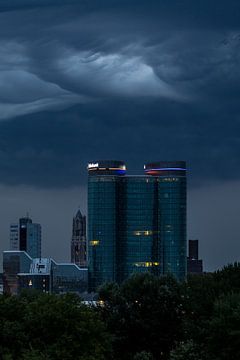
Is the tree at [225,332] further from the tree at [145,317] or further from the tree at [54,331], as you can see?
the tree at [145,317]

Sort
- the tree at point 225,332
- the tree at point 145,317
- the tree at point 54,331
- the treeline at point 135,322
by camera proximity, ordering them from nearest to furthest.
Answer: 1. the tree at point 225,332
2. the tree at point 54,331
3. the treeline at point 135,322
4. the tree at point 145,317

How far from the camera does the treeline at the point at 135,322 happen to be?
6744 cm

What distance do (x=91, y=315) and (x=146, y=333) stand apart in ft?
47.7

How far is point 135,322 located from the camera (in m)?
84.4

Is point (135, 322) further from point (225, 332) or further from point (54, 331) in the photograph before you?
point (225, 332)

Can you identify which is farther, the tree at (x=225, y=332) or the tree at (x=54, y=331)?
the tree at (x=54, y=331)

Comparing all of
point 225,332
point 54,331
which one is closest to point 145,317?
point 54,331

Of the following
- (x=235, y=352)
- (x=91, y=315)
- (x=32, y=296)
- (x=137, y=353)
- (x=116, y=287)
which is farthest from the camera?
(x=116, y=287)

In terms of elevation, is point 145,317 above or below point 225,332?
above

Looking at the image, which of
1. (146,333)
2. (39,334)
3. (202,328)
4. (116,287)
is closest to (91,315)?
(39,334)

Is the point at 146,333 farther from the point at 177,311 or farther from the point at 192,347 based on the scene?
the point at 192,347

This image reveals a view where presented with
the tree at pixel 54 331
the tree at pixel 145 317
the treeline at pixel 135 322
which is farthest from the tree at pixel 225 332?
the tree at pixel 145 317

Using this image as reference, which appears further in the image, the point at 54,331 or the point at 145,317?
the point at 145,317

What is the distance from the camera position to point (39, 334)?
69250 millimetres
